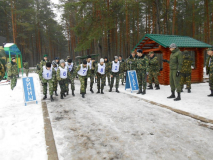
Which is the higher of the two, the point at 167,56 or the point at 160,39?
the point at 160,39

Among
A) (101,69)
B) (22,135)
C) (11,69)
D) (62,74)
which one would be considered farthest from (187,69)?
(11,69)

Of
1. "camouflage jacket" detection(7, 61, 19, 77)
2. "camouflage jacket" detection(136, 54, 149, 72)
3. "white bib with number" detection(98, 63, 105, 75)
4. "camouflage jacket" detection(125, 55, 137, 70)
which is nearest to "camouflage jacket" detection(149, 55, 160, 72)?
"camouflage jacket" detection(125, 55, 137, 70)

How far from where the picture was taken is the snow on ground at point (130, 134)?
2.91m

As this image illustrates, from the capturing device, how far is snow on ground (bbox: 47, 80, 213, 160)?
291 centimetres

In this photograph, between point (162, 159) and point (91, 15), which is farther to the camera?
point (91, 15)

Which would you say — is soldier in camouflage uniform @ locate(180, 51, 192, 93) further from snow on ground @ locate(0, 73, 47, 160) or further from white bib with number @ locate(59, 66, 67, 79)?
snow on ground @ locate(0, 73, 47, 160)

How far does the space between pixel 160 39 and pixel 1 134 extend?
998cm

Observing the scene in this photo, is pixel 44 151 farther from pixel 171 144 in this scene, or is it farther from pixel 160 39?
pixel 160 39

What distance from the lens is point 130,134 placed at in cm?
370

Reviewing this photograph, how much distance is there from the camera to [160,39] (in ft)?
34.8

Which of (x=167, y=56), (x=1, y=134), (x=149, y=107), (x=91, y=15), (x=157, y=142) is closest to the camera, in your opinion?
(x=157, y=142)

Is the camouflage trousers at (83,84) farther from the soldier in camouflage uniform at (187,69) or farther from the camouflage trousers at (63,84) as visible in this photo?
the soldier in camouflage uniform at (187,69)

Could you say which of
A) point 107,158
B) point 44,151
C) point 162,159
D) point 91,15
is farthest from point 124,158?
point 91,15

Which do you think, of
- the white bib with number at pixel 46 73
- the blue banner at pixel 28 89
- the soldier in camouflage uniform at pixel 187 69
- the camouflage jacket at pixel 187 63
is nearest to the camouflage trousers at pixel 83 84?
the white bib with number at pixel 46 73
